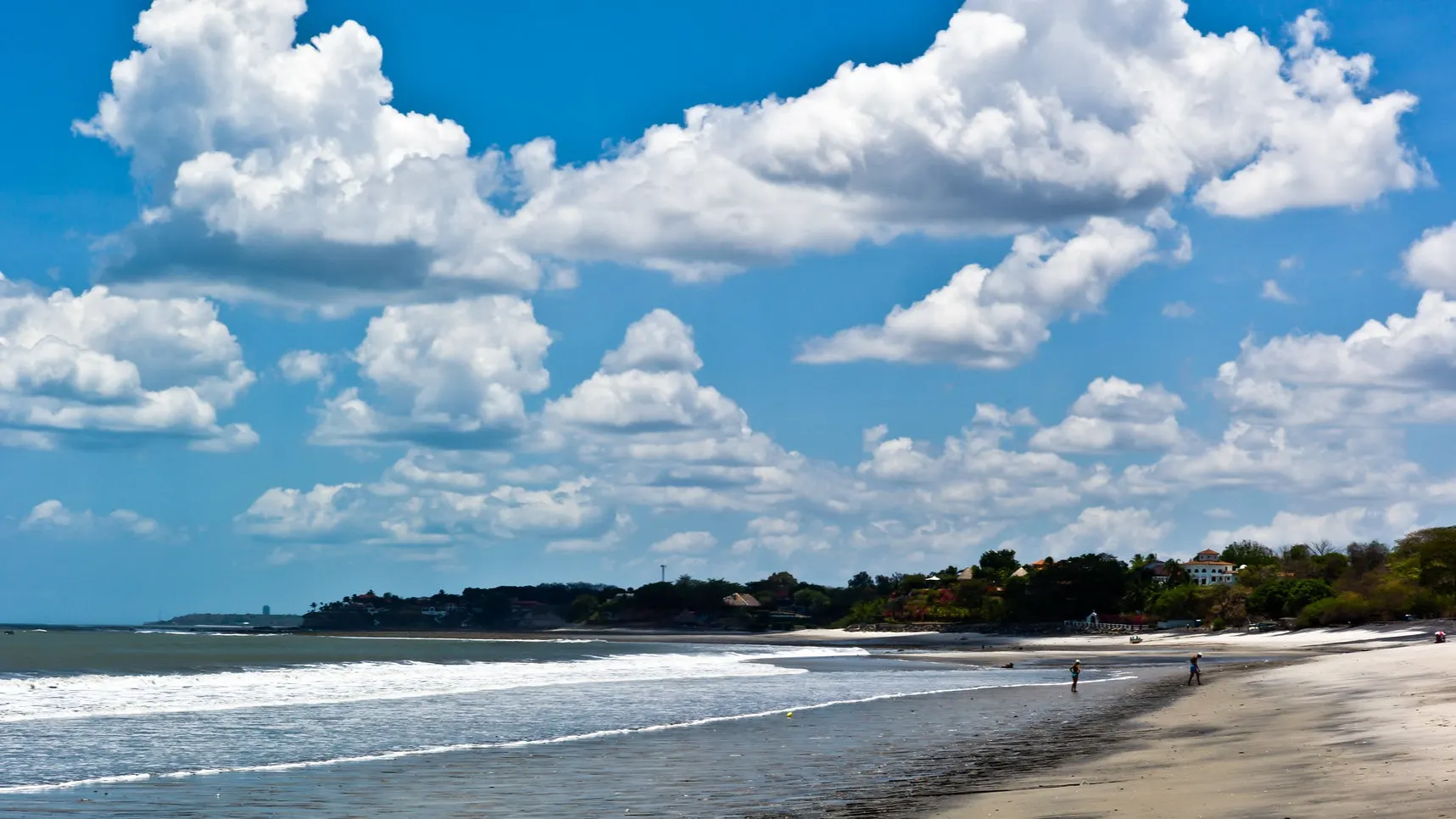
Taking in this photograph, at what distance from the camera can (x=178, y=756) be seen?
29.9 metres

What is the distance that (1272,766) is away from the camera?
73.3ft

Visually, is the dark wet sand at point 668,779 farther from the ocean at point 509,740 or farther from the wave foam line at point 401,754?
the wave foam line at point 401,754

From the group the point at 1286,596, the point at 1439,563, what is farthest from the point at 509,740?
the point at 1286,596

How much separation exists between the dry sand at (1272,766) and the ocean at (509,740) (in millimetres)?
2466

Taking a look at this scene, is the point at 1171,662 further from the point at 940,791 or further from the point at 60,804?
the point at 60,804

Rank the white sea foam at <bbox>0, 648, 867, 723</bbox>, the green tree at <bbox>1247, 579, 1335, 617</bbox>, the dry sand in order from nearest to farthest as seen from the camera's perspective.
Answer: the dry sand → the white sea foam at <bbox>0, 648, 867, 723</bbox> → the green tree at <bbox>1247, 579, 1335, 617</bbox>

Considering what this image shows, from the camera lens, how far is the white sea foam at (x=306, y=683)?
46.6 metres

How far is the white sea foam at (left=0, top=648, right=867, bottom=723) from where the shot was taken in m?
46.6

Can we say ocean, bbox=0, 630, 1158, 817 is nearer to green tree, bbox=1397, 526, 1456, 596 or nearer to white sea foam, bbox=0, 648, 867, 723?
white sea foam, bbox=0, 648, 867, 723

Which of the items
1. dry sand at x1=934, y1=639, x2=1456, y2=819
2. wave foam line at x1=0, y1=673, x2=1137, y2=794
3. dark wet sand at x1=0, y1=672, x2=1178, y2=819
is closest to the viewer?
dry sand at x1=934, y1=639, x2=1456, y2=819

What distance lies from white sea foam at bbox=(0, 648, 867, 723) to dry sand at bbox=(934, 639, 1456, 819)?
31026 mm

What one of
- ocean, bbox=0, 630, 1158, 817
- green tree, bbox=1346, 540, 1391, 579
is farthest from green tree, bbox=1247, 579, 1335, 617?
ocean, bbox=0, 630, 1158, 817

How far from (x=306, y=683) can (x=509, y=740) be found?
1167 inches

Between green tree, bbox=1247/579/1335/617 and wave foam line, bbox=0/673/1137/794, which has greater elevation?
green tree, bbox=1247/579/1335/617
